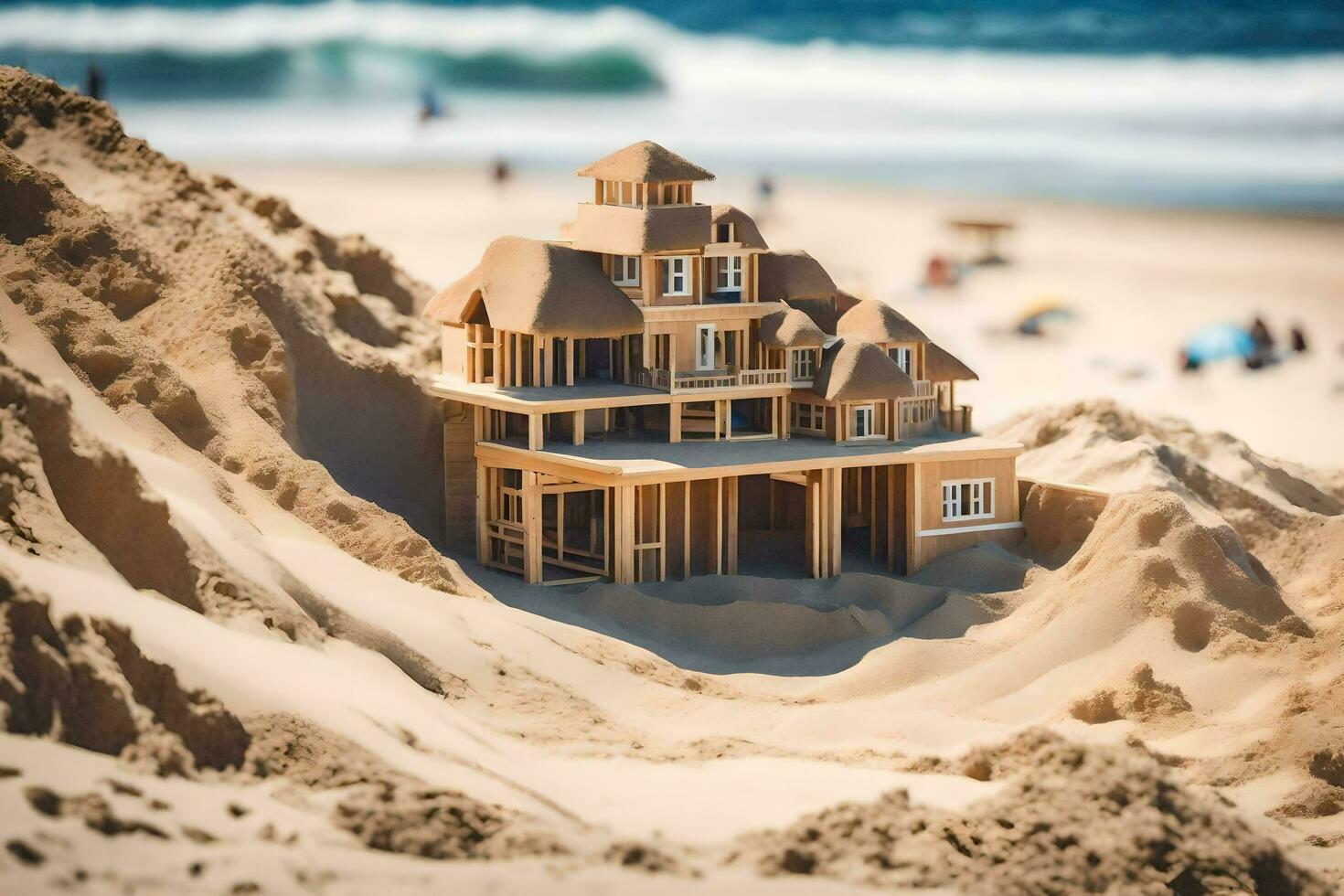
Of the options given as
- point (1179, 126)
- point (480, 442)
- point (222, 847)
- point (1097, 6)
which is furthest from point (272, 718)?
point (1097, 6)

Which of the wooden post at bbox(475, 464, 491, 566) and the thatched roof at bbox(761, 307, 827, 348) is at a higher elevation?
the thatched roof at bbox(761, 307, 827, 348)

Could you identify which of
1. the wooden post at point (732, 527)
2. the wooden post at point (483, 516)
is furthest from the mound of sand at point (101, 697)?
the wooden post at point (732, 527)

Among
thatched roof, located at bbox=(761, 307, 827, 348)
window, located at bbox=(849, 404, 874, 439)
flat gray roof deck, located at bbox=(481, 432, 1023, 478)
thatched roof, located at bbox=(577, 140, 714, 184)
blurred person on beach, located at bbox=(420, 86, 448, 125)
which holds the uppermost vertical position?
blurred person on beach, located at bbox=(420, 86, 448, 125)

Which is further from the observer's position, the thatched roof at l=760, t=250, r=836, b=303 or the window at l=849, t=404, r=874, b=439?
the thatched roof at l=760, t=250, r=836, b=303

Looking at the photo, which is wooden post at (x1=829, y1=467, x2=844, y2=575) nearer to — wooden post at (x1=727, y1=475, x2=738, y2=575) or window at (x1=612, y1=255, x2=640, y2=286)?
wooden post at (x1=727, y1=475, x2=738, y2=575)

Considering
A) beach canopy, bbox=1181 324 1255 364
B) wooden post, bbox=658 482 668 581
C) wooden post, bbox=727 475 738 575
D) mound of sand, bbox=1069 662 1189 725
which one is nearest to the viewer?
mound of sand, bbox=1069 662 1189 725

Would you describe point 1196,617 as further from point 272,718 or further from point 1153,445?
point 272,718

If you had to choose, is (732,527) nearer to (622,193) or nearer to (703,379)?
(703,379)

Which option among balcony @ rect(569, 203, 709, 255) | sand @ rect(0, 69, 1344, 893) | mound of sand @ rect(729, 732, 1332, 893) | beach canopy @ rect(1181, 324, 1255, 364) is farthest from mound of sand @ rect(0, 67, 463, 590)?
beach canopy @ rect(1181, 324, 1255, 364)
